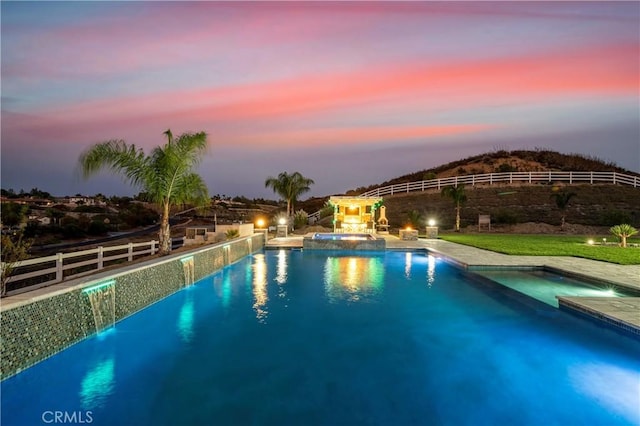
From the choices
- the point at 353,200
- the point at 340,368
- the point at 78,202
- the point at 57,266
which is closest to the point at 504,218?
the point at 353,200

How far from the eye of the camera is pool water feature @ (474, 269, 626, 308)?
700cm

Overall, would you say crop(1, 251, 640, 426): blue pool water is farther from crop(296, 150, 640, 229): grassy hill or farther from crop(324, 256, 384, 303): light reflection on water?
crop(296, 150, 640, 229): grassy hill

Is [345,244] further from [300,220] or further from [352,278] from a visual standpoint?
[300,220]

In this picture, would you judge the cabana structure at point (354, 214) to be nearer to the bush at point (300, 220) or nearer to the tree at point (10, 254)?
the bush at point (300, 220)

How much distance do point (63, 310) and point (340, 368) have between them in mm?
3654

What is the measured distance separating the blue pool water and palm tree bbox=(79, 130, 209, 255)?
4.84m

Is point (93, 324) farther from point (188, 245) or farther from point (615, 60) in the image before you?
point (615, 60)

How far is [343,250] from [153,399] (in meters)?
11.3

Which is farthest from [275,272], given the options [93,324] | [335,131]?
[335,131]

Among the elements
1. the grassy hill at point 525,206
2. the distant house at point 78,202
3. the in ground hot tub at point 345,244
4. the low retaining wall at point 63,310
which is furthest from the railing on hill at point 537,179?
the distant house at point 78,202

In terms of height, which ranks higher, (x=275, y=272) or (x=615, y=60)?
(x=615, y=60)

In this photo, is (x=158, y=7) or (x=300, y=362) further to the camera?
(x=158, y=7)

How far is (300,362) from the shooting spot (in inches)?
175

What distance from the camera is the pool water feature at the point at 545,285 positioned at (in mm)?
6996
